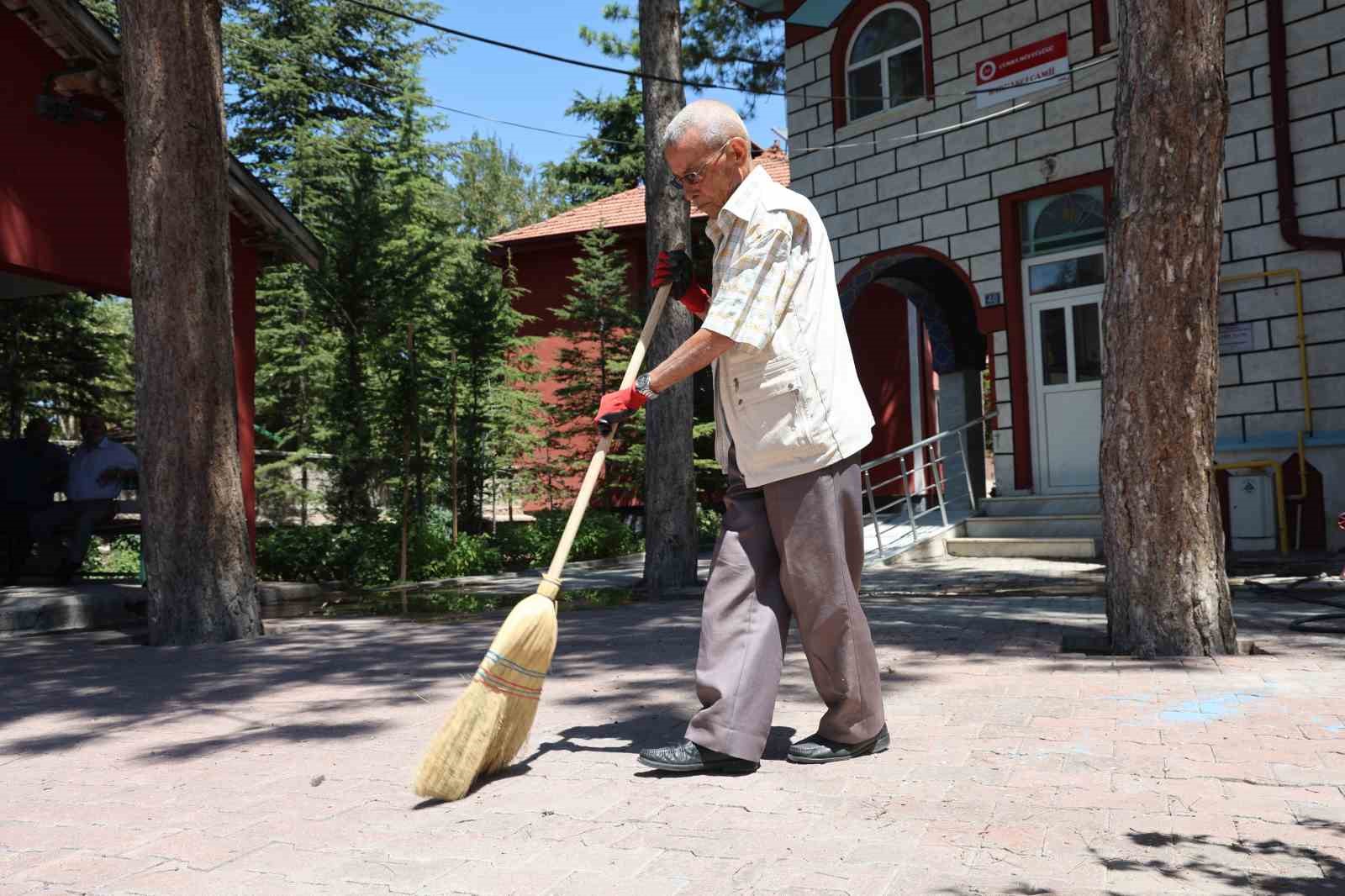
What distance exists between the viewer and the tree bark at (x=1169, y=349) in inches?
203

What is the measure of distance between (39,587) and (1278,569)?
10.6m

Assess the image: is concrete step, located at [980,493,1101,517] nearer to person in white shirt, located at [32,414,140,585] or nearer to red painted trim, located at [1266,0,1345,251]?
red painted trim, located at [1266,0,1345,251]

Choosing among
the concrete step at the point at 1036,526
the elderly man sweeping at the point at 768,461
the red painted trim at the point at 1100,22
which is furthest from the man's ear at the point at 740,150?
the red painted trim at the point at 1100,22

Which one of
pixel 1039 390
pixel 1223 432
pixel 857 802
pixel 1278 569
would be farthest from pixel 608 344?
pixel 857 802

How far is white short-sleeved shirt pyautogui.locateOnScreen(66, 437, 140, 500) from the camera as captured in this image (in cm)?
1059

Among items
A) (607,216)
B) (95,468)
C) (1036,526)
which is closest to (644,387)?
(95,468)

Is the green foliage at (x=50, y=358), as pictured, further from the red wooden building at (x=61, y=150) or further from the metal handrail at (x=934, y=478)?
the metal handrail at (x=934, y=478)

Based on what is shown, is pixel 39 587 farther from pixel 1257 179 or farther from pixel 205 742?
pixel 1257 179

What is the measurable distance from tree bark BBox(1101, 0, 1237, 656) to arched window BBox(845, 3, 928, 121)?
8.88 m

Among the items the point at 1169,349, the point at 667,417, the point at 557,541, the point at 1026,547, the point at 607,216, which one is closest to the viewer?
the point at 1169,349

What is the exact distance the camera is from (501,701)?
3.30m

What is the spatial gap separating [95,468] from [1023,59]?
10485 millimetres

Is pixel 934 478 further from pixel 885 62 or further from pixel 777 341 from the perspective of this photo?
pixel 777 341

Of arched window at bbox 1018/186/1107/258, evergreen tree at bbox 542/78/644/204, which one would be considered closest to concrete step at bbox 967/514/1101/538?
arched window at bbox 1018/186/1107/258
